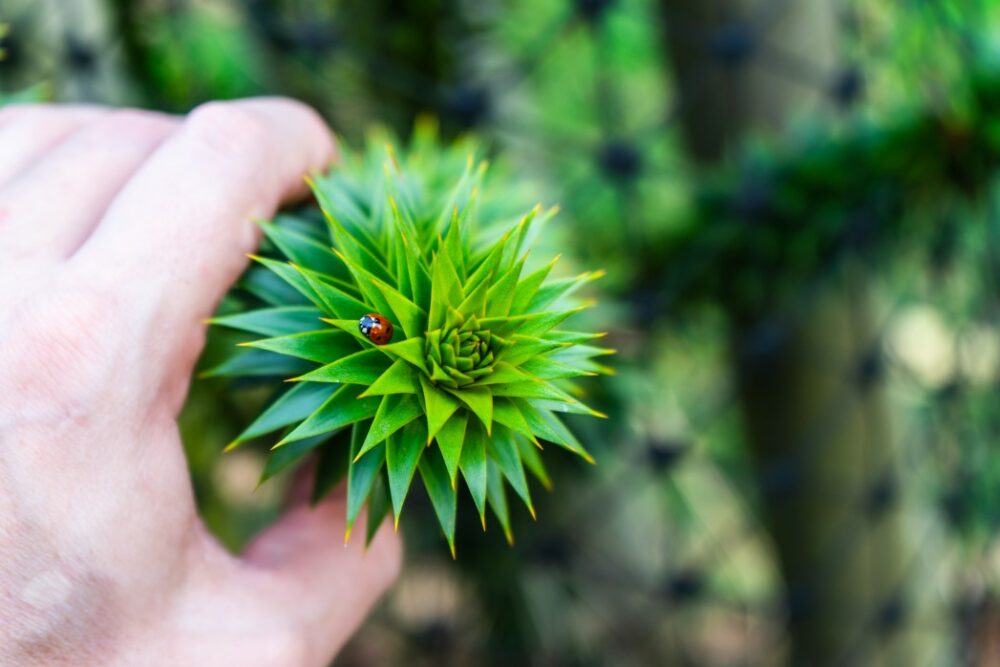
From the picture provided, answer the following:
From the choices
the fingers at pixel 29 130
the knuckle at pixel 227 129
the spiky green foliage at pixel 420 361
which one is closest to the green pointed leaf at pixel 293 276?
the spiky green foliage at pixel 420 361

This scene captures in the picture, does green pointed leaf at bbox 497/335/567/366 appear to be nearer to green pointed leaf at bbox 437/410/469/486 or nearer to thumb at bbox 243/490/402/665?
green pointed leaf at bbox 437/410/469/486

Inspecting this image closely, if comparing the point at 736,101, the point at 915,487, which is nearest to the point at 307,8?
the point at 736,101

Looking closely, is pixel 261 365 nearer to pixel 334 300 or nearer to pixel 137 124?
pixel 334 300

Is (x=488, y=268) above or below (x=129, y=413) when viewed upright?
above

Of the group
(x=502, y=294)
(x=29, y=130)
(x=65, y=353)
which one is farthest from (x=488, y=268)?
(x=29, y=130)

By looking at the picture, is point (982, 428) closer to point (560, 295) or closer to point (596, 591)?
point (596, 591)

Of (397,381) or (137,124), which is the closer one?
(397,381)

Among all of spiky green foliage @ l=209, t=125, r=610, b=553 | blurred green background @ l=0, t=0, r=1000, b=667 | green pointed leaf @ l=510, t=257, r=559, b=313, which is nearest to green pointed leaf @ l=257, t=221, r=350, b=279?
spiky green foliage @ l=209, t=125, r=610, b=553

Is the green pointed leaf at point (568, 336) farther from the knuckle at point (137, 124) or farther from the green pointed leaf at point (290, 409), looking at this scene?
the knuckle at point (137, 124)
